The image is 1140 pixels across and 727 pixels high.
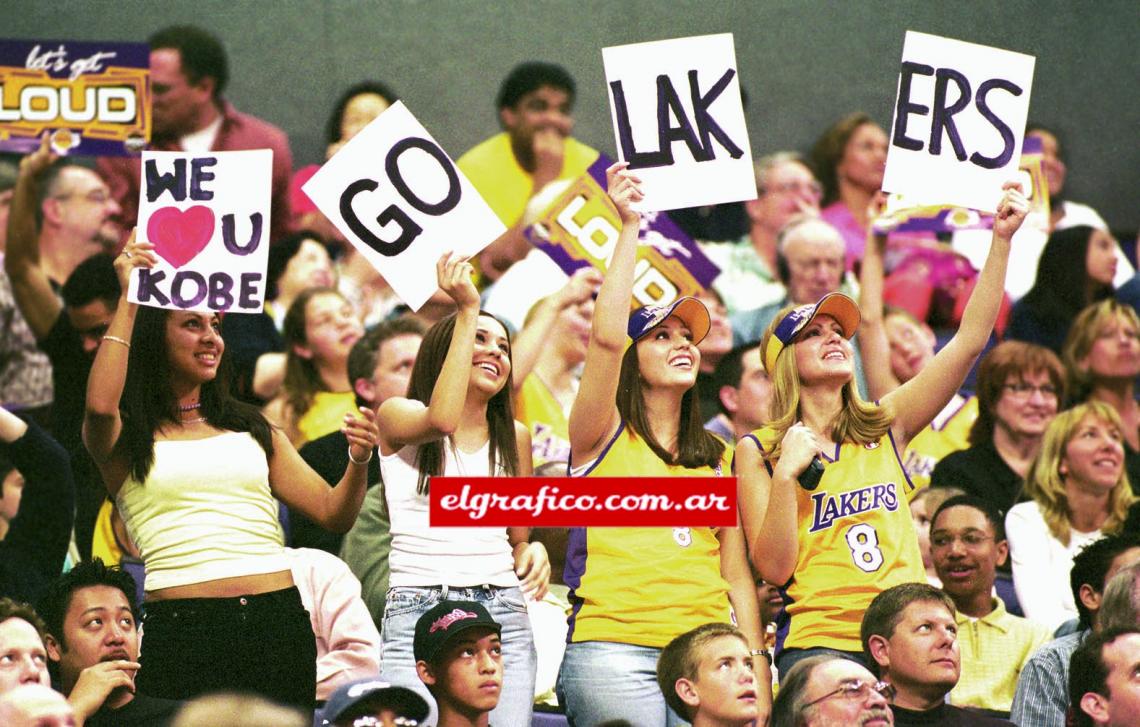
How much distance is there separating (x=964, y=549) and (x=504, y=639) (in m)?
1.64

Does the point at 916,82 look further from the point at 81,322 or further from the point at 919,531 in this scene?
the point at 81,322

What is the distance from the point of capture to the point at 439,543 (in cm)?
428

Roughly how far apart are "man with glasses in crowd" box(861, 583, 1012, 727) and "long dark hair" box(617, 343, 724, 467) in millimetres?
548

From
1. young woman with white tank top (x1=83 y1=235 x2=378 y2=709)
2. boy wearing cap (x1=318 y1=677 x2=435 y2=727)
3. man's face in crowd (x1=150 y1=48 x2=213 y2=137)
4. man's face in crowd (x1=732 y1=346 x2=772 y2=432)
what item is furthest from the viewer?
man's face in crowd (x1=150 y1=48 x2=213 y2=137)

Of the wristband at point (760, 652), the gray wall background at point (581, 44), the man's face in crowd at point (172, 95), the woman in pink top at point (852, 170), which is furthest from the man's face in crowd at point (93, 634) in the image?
the woman in pink top at point (852, 170)

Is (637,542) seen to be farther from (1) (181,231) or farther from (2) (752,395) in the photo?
(2) (752,395)

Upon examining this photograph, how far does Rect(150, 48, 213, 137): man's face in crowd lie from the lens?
7375 millimetres

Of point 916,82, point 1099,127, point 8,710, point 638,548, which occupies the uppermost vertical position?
point 1099,127

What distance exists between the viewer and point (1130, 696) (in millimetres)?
4426

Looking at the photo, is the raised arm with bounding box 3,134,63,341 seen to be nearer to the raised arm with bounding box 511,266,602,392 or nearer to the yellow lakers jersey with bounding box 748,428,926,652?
the raised arm with bounding box 511,266,602,392

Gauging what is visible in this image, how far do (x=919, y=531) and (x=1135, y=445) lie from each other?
1221 mm

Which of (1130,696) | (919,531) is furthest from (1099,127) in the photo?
(1130,696)

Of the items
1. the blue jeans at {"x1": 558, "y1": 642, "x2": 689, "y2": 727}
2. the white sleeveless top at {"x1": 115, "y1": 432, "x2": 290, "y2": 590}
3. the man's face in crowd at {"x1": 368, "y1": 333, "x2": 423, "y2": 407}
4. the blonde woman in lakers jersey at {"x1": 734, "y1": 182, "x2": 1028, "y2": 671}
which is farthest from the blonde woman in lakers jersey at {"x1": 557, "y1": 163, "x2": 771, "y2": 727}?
the man's face in crowd at {"x1": 368, "y1": 333, "x2": 423, "y2": 407}

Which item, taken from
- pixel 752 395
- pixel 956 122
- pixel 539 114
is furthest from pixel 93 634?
pixel 539 114
